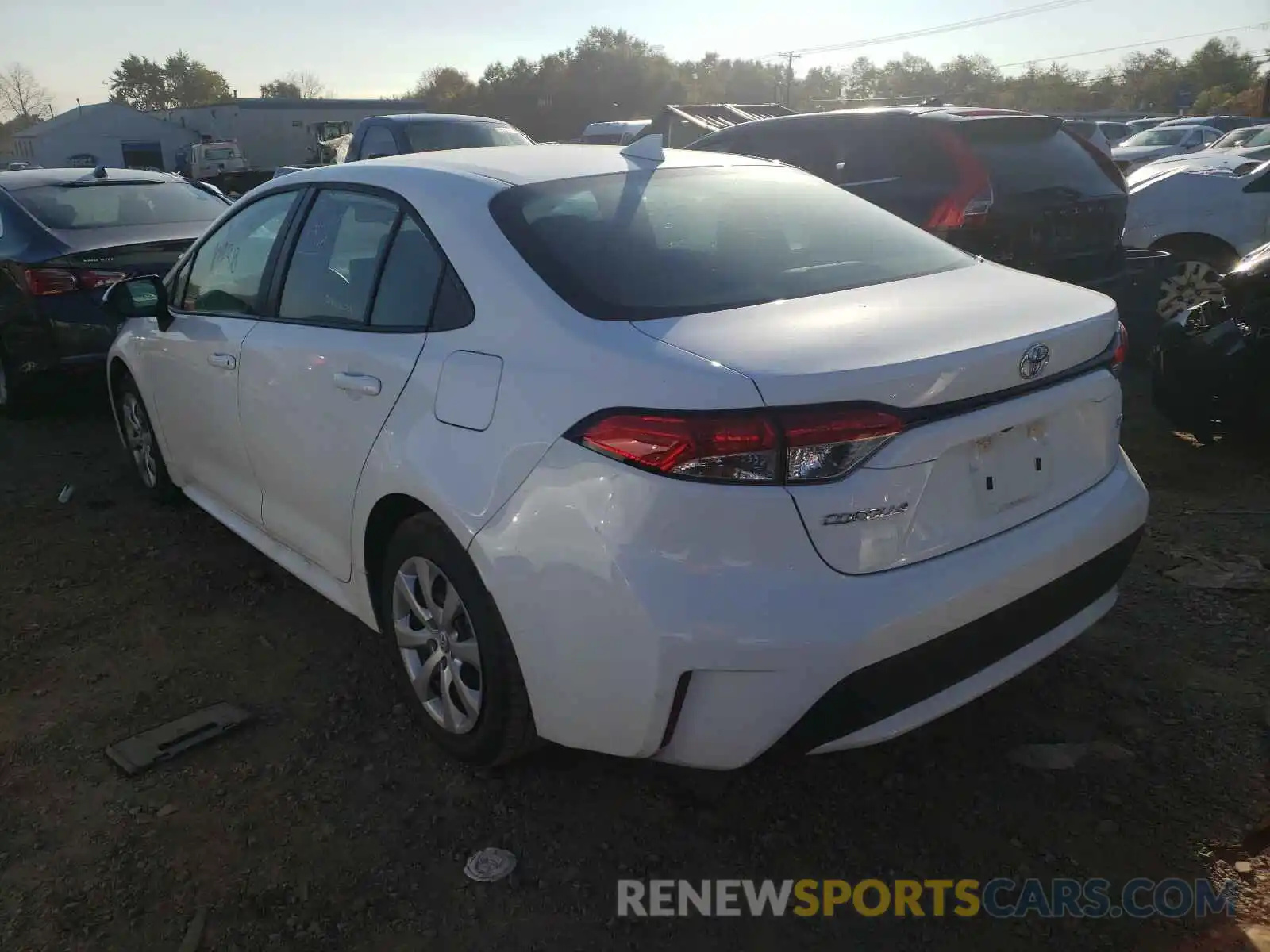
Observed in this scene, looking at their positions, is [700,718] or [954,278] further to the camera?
[954,278]

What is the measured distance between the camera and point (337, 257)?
3.24 m

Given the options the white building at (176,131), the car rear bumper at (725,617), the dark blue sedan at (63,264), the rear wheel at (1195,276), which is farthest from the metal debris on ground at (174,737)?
the white building at (176,131)

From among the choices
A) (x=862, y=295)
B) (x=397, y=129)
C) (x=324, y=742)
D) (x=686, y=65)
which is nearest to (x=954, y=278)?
(x=862, y=295)

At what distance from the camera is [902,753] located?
9.34 ft

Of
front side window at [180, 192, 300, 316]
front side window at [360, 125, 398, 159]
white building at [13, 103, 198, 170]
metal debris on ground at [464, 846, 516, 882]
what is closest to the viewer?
metal debris on ground at [464, 846, 516, 882]

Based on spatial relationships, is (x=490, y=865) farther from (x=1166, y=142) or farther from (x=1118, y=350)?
(x=1166, y=142)

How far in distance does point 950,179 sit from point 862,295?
3.51 meters

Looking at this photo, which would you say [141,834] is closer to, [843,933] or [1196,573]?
[843,933]

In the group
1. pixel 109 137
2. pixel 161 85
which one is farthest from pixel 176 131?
pixel 161 85

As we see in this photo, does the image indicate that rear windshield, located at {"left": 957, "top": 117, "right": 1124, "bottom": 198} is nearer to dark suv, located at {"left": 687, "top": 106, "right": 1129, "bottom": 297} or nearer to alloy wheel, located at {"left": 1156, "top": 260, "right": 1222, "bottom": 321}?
dark suv, located at {"left": 687, "top": 106, "right": 1129, "bottom": 297}

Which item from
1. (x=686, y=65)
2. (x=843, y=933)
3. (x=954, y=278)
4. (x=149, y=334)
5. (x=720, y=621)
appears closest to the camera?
(x=720, y=621)

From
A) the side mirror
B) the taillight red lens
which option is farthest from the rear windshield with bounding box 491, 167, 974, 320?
the taillight red lens

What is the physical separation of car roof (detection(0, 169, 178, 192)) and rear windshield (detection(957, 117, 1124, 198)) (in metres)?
5.45

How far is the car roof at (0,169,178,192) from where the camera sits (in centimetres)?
671
